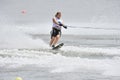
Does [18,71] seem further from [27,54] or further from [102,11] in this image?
[102,11]

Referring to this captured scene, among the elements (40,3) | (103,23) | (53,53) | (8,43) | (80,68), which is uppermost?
(80,68)

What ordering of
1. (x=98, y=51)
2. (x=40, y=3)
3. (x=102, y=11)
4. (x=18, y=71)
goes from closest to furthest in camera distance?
(x=18, y=71), (x=98, y=51), (x=102, y=11), (x=40, y=3)

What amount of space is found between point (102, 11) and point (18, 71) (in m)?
43.8

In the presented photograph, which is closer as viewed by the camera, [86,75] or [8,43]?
[86,75]

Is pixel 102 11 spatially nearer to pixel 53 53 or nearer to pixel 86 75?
pixel 53 53

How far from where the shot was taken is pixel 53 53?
1697cm

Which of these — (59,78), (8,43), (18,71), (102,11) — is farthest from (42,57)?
(102,11)

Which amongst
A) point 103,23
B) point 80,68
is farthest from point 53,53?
point 103,23

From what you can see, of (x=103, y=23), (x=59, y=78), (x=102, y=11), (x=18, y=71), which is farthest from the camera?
(x=102, y=11)

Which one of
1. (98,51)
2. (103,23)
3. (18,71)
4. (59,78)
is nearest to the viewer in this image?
(59,78)

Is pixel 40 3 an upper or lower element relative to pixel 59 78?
lower

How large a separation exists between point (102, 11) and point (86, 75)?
4432cm

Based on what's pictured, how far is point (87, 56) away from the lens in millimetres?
16422

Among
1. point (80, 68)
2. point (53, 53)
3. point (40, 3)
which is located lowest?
point (40, 3)
